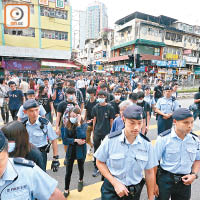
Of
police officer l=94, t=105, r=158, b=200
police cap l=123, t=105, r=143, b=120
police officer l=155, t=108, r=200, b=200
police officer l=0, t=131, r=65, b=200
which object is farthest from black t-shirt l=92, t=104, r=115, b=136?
police officer l=0, t=131, r=65, b=200

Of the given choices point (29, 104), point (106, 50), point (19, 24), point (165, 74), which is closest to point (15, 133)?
point (29, 104)

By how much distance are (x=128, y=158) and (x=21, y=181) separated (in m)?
1.10

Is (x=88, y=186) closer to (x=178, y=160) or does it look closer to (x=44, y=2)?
(x=178, y=160)

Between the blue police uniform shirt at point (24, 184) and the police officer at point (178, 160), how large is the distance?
1514mm

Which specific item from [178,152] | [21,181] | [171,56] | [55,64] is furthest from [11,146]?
[171,56]

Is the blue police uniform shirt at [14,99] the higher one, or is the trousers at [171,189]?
the blue police uniform shirt at [14,99]

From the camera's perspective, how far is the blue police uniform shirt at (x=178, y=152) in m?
2.17

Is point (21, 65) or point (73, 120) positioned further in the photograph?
point (21, 65)

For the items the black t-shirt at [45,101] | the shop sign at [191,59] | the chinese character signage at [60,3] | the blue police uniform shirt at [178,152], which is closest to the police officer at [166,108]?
the blue police uniform shirt at [178,152]

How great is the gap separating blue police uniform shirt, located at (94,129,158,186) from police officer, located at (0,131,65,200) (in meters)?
0.72

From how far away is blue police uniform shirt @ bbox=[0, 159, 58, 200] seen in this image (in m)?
1.20

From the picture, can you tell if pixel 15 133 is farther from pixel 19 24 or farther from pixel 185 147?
pixel 19 24

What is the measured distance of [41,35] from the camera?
25.2 meters

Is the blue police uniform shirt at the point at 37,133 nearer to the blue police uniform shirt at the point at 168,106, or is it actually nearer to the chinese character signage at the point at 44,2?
the blue police uniform shirt at the point at 168,106
